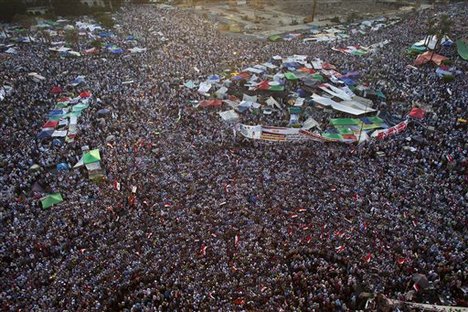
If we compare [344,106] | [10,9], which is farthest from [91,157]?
[10,9]

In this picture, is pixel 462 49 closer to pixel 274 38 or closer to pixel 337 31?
pixel 337 31

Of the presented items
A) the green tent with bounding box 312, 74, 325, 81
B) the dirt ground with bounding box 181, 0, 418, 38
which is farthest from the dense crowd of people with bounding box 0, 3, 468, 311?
the dirt ground with bounding box 181, 0, 418, 38

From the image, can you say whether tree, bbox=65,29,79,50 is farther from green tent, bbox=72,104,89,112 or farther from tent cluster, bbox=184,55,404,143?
tent cluster, bbox=184,55,404,143

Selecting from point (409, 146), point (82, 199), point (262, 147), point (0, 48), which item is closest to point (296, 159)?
point (262, 147)

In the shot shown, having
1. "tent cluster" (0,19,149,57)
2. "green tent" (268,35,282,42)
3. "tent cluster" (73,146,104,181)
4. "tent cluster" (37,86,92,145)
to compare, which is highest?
"green tent" (268,35,282,42)

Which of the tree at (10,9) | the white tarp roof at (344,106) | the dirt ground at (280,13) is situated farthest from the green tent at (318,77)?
the tree at (10,9)

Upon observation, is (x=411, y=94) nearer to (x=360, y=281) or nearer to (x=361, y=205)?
(x=361, y=205)
